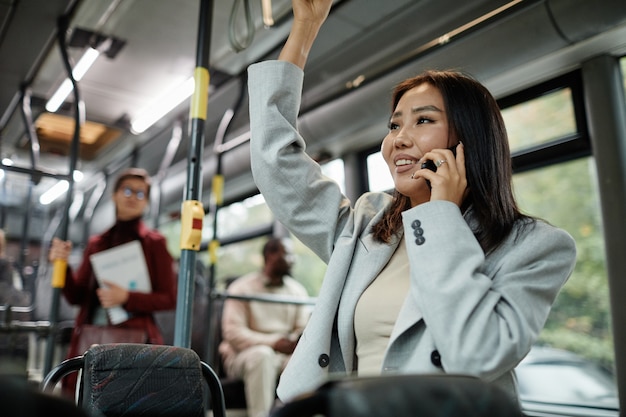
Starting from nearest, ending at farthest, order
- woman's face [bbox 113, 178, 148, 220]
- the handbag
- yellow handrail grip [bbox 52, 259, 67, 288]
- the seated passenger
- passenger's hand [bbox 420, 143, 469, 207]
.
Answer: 1. passenger's hand [bbox 420, 143, 469, 207]
2. the handbag
3. yellow handrail grip [bbox 52, 259, 67, 288]
4. woman's face [bbox 113, 178, 148, 220]
5. the seated passenger

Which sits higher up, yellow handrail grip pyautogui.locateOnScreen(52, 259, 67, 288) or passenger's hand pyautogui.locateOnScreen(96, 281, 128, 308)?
yellow handrail grip pyautogui.locateOnScreen(52, 259, 67, 288)

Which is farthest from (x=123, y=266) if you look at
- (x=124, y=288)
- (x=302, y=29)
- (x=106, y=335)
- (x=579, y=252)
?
(x=579, y=252)

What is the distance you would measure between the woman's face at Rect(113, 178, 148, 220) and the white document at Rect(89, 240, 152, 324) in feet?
0.71

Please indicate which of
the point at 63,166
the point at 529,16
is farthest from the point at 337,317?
the point at 63,166

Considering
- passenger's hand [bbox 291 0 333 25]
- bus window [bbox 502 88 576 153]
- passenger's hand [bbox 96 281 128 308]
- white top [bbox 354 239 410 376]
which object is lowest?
white top [bbox 354 239 410 376]

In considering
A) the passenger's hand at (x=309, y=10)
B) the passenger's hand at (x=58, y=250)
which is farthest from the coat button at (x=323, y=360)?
the passenger's hand at (x=58, y=250)

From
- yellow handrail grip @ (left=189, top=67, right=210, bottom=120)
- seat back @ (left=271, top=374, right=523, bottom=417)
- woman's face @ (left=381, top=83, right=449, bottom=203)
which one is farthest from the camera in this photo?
yellow handrail grip @ (left=189, top=67, right=210, bottom=120)

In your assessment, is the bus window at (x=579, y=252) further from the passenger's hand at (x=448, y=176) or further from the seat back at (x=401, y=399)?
the seat back at (x=401, y=399)

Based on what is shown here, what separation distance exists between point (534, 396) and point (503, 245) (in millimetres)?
2631

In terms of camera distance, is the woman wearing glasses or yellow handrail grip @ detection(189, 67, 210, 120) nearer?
yellow handrail grip @ detection(189, 67, 210, 120)

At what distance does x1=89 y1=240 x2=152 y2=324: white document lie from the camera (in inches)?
103

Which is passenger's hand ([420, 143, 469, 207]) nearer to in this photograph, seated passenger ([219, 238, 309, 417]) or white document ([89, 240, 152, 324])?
white document ([89, 240, 152, 324])

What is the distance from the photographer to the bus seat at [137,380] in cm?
109

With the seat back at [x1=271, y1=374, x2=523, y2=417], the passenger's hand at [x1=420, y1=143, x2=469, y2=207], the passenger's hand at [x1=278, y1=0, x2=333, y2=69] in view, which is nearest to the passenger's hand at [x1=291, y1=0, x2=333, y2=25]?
the passenger's hand at [x1=278, y1=0, x2=333, y2=69]
